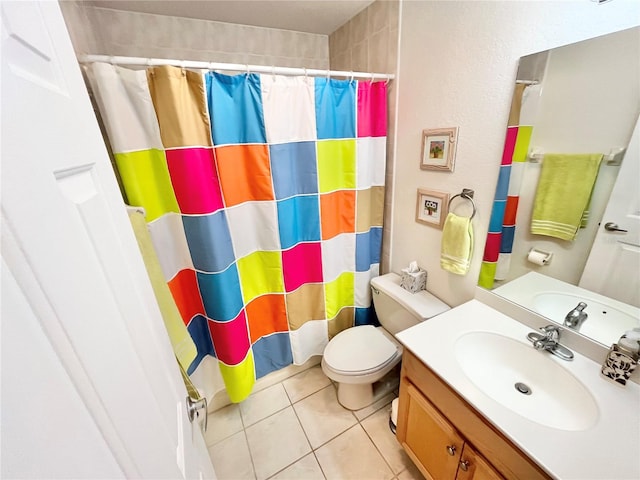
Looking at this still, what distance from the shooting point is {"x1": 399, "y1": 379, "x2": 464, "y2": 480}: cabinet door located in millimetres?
946

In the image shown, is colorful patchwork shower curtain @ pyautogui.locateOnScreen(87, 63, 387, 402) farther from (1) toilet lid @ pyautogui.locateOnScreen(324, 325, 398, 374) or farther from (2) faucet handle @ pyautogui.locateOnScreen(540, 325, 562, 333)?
(2) faucet handle @ pyautogui.locateOnScreen(540, 325, 562, 333)

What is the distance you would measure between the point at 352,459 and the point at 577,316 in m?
1.22

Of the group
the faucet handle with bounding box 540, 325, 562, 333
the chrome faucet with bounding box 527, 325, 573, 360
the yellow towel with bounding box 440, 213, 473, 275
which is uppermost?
the yellow towel with bounding box 440, 213, 473, 275

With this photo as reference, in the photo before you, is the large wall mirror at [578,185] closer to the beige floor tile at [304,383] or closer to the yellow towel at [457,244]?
the yellow towel at [457,244]

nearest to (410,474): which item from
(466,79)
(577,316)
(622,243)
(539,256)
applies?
(577,316)

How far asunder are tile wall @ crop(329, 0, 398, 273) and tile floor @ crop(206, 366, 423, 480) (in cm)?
93

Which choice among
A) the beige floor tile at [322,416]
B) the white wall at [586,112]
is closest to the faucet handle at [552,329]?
Result: the white wall at [586,112]

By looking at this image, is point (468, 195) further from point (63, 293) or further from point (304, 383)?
point (304, 383)

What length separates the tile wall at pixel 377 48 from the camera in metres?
1.41

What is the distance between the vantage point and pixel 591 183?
0.86 m

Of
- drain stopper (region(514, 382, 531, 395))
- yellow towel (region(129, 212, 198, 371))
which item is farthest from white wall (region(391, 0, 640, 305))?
yellow towel (region(129, 212, 198, 371))

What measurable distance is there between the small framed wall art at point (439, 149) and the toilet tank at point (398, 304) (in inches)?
27.4

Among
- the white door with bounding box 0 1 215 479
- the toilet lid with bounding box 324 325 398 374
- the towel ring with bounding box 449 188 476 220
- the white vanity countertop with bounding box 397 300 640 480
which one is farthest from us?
the toilet lid with bounding box 324 325 398 374

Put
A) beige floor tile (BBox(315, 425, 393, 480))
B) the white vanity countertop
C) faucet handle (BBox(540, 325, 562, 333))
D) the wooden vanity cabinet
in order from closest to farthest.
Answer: the white vanity countertop < the wooden vanity cabinet < faucet handle (BBox(540, 325, 562, 333)) < beige floor tile (BBox(315, 425, 393, 480))
